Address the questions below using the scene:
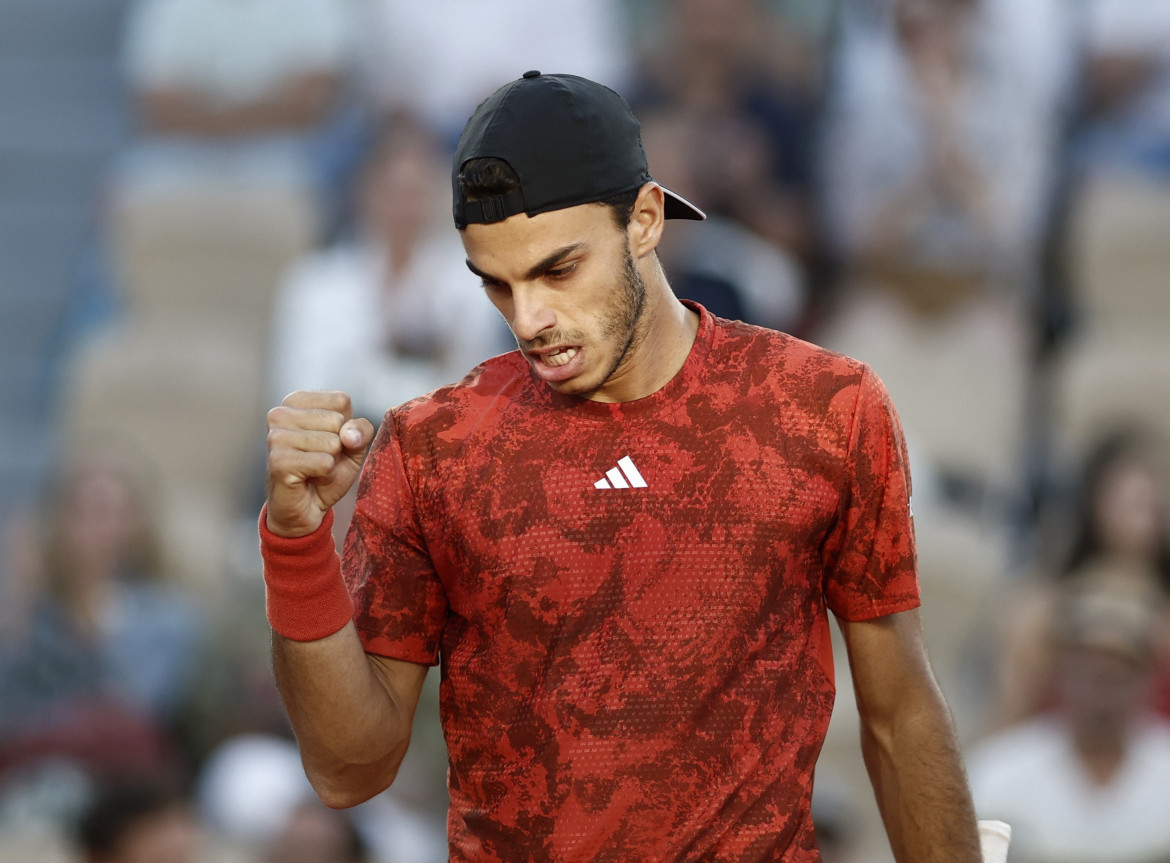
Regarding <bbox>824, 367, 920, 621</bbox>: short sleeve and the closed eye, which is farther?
<bbox>824, 367, 920, 621</bbox>: short sleeve

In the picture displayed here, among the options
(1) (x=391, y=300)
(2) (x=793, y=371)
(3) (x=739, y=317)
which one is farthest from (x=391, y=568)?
(1) (x=391, y=300)

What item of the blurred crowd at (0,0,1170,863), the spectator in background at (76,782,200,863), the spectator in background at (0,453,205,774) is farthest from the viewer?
the spectator in background at (0,453,205,774)

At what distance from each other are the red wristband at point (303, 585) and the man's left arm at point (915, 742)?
709mm

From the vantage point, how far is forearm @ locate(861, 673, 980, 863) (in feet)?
7.20

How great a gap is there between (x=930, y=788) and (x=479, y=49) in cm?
471

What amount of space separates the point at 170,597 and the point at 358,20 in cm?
260

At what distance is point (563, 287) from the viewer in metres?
2.04

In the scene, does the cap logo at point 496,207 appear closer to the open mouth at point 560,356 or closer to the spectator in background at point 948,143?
the open mouth at point 560,356

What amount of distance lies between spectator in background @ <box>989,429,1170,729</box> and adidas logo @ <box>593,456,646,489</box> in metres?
3.22

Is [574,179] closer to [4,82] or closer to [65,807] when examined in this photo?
[65,807]

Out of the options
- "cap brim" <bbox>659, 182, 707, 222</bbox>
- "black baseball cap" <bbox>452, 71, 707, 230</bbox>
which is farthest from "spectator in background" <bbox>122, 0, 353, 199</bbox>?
"black baseball cap" <bbox>452, 71, 707, 230</bbox>

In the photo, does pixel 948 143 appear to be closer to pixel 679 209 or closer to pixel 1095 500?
pixel 1095 500

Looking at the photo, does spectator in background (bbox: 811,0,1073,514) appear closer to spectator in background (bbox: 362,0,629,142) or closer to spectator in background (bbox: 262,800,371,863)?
spectator in background (bbox: 362,0,629,142)

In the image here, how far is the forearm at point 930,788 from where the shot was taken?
2.20 m
